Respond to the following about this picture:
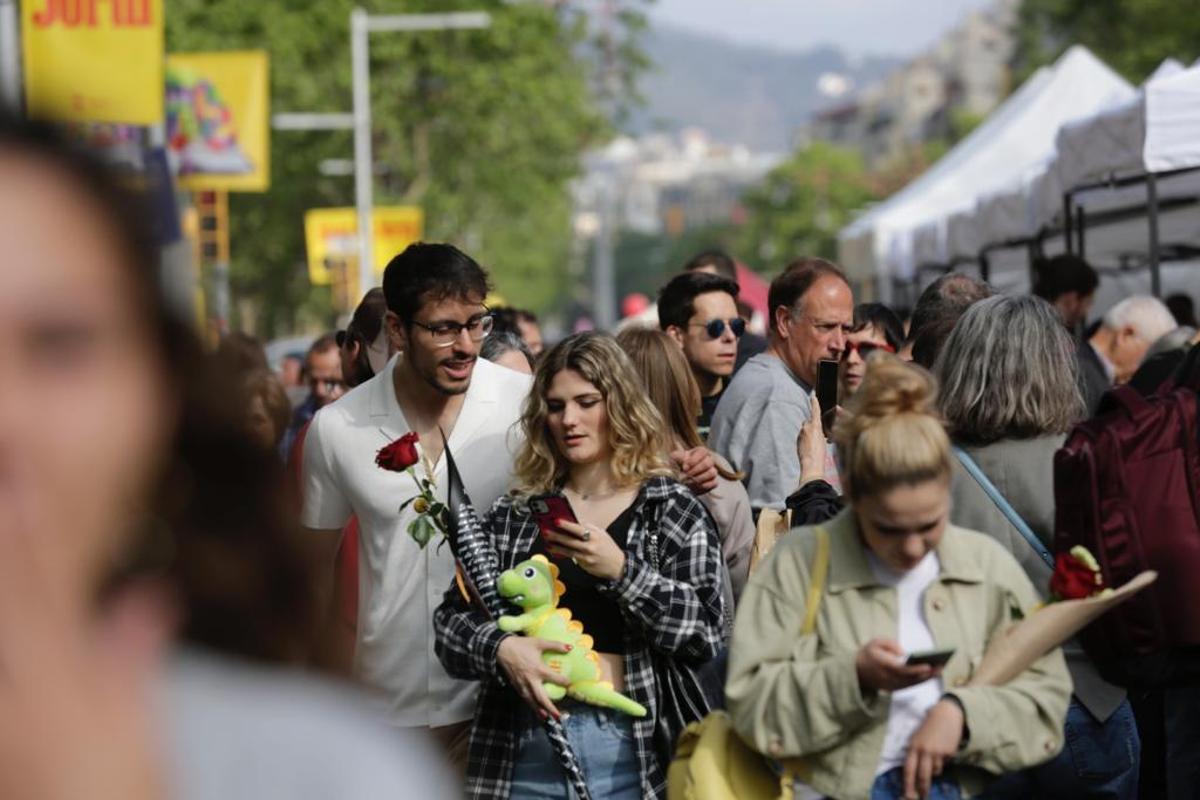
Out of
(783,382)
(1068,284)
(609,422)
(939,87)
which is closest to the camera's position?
(609,422)

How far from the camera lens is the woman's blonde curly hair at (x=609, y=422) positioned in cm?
504

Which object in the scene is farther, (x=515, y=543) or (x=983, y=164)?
(x=983, y=164)

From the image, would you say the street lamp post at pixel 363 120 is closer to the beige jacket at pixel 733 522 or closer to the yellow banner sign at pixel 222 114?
the yellow banner sign at pixel 222 114

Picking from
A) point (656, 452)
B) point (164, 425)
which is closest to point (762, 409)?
point (656, 452)

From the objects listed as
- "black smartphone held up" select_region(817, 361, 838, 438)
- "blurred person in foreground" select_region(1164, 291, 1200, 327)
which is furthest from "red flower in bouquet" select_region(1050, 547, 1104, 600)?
"blurred person in foreground" select_region(1164, 291, 1200, 327)

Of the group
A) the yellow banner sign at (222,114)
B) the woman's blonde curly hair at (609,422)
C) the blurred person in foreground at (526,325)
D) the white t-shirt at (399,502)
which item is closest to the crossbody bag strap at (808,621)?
the woman's blonde curly hair at (609,422)

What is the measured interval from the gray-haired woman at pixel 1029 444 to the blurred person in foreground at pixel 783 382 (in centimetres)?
145

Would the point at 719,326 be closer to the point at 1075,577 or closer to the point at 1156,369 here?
the point at 1156,369

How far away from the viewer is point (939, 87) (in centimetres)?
17775

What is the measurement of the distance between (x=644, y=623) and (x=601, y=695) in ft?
0.61

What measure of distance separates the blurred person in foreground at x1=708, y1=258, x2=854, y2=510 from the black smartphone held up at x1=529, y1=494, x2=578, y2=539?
151 centimetres

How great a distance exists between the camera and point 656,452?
5.07 metres

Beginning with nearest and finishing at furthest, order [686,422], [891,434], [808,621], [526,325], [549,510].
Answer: [891,434] → [808,621] → [549,510] → [686,422] → [526,325]

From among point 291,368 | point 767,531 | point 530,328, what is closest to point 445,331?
point 767,531
